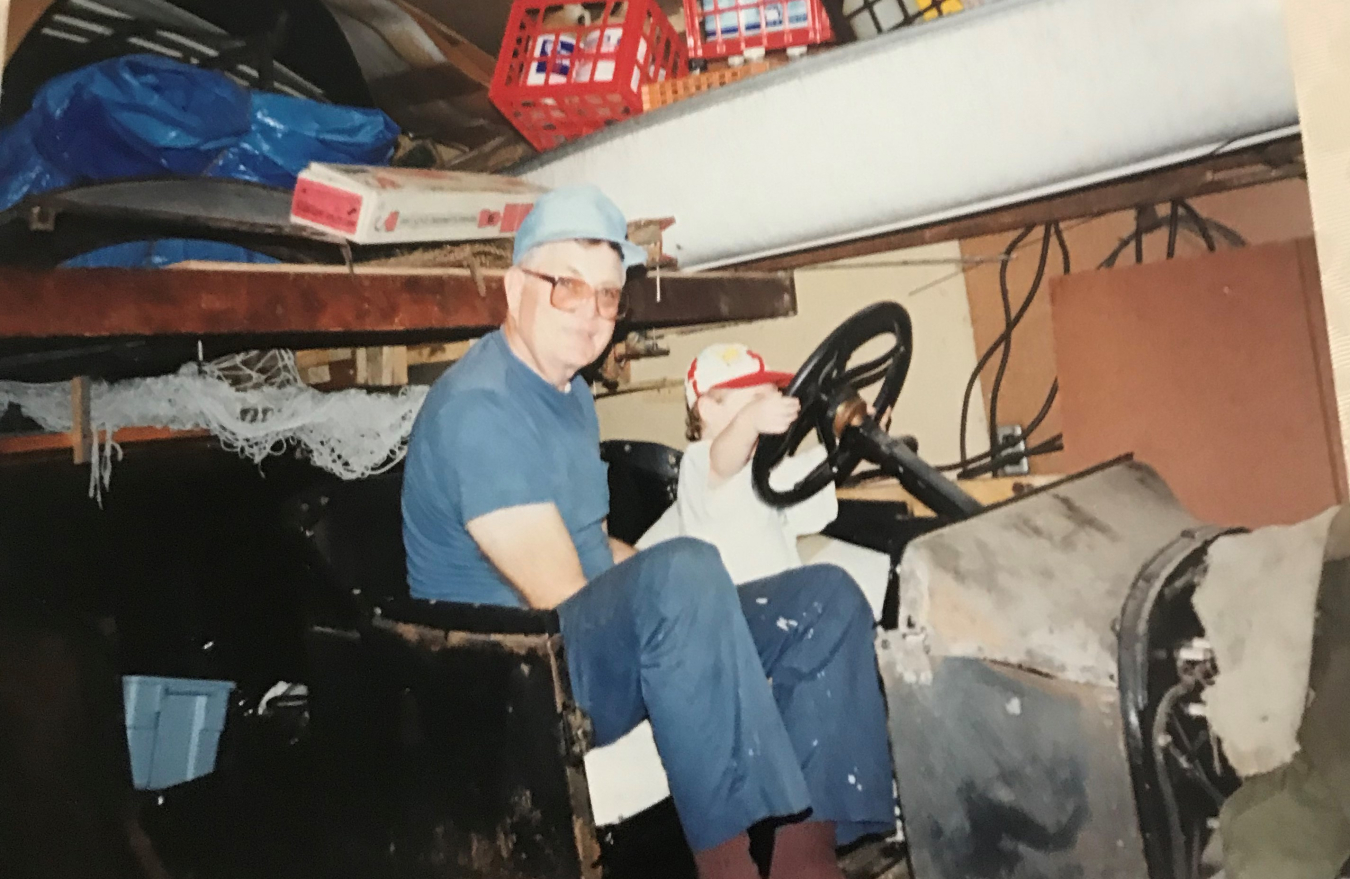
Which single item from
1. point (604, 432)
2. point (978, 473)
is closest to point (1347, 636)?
point (978, 473)

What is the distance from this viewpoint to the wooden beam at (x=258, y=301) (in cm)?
100

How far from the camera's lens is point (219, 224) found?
116cm

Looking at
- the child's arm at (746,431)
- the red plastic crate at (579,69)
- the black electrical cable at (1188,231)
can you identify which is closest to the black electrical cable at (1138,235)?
the black electrical cable at (1188,231)

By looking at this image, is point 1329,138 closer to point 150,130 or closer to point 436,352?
point 150,130

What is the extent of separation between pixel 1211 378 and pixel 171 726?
2.34m

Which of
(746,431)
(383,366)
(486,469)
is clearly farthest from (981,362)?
(383,366)

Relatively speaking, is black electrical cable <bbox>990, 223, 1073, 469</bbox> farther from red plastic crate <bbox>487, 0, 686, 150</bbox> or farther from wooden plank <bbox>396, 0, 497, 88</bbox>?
wooden plank <bbox>396, 0, 497, 88</bbox>

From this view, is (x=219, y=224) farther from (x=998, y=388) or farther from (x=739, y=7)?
(x=998, y=388)

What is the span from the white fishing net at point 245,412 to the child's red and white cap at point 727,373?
0.68m

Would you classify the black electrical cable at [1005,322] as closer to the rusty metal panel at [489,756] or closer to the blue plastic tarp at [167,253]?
the rusty metal panel at [489,756]

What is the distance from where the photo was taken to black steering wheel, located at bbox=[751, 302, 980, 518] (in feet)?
4.14

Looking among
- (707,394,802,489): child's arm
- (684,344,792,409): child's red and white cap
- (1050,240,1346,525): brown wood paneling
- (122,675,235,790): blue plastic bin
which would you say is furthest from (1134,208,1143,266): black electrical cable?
(122,675,235,790): blue plastic bin

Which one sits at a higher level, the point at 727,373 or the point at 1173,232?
the point at 1173,232

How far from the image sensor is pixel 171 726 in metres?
1.86
